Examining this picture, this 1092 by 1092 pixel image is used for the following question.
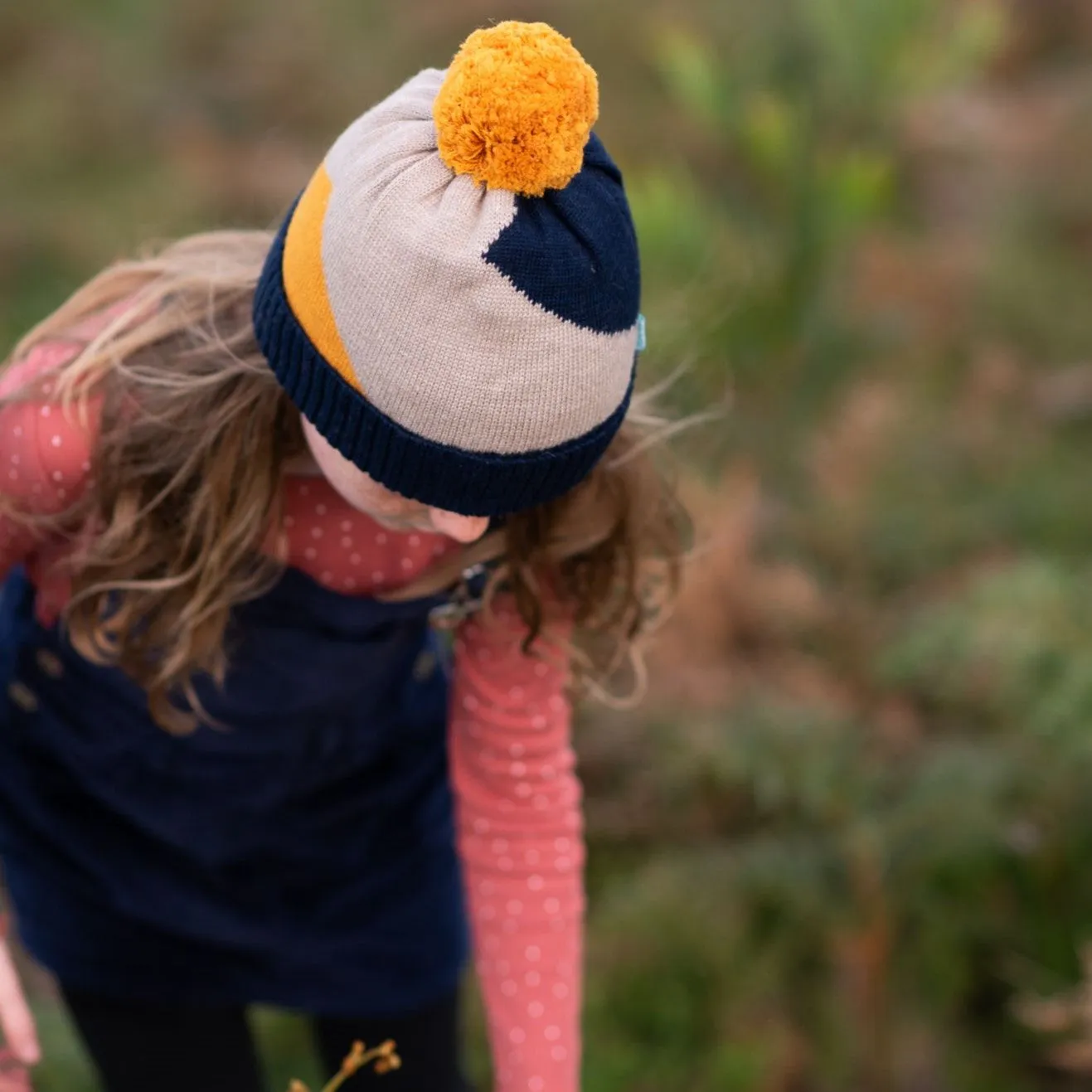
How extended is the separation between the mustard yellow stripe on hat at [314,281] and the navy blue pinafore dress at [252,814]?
359mm

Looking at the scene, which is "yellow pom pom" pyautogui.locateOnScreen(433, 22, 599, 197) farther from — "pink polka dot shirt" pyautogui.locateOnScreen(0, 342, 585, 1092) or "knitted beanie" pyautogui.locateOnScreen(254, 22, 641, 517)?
"pink polka dot shirt" pyautogui.locateOnScreen(0, 342, 585, 1092)

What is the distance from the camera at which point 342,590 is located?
1.58 meters

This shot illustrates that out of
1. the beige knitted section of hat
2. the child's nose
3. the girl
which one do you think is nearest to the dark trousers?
the girl

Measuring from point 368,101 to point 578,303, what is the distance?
16.3ft

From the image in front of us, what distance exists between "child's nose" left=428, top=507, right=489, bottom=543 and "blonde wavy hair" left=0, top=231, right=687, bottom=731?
0.16 m

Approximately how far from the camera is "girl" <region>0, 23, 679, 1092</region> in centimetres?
119

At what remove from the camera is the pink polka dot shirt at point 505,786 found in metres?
1.56

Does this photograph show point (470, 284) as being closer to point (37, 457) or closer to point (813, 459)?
point (37, 457)

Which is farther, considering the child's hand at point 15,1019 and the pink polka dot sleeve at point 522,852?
the pink polka dot sleeve at point 522,852

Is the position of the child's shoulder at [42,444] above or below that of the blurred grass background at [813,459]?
above

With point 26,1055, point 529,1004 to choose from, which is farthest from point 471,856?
point 26,1055

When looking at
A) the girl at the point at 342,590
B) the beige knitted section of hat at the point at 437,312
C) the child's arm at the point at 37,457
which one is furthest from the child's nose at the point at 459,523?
the child's arm at the point at 37,457

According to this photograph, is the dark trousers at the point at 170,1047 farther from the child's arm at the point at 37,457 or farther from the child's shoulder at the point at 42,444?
the child's shoulder at the point at 42,444

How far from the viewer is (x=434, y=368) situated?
1.20 m
